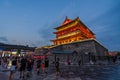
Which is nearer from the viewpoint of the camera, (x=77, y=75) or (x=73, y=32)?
(x=77, y=75)

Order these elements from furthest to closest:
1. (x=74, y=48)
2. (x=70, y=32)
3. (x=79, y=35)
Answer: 1. (x=70, y=32)
2. (x=79, y=35)
3. (x=74, y=48)

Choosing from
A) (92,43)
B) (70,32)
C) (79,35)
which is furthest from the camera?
(70,32)

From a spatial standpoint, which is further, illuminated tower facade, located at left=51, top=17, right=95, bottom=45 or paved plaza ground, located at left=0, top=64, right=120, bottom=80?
illuminated tower facade, located at left=51, top=17, right=95, bottom=45

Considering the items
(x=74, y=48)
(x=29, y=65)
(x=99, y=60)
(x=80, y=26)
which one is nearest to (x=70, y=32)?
(x=80, y=26)

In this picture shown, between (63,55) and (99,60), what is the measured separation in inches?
378

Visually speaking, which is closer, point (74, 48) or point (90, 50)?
point (90, 50)

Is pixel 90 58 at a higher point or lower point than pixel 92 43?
lower

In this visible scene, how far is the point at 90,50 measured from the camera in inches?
1474

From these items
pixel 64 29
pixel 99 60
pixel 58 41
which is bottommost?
pixel 99 60

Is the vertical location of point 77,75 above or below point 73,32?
below

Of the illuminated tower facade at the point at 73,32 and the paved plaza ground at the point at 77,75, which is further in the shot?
the illuminated tower facade at the point at 73,32

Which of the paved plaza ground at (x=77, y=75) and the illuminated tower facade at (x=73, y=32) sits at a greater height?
the illuminated tower facade at (x=73, y=32)

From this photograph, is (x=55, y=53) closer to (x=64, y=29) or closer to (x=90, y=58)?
(x=90, y=58)

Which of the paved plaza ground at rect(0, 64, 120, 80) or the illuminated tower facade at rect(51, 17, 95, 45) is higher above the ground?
the illuminated tower facade at rect(51, 17, 95, 45)
